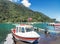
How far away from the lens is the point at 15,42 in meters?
27.7

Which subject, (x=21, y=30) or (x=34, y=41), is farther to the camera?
(x=21, y=30)

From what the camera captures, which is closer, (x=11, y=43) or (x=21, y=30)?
(x=11, y=43)

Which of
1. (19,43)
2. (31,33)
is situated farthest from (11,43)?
(31,33)

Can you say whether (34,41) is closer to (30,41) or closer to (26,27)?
(30,41)

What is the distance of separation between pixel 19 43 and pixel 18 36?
1088mm

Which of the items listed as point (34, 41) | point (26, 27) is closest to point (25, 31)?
point (26, 27)

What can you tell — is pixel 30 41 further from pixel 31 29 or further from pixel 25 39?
pixel 31 29

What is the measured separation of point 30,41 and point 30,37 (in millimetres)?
722

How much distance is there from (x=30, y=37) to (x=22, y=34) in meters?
2.00

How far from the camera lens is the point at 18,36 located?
26.9m

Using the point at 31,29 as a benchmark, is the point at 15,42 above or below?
below

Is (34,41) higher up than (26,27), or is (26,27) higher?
(26,27)

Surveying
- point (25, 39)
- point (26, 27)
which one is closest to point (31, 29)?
point (26, 27)

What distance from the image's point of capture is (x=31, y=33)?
84.2 ft
